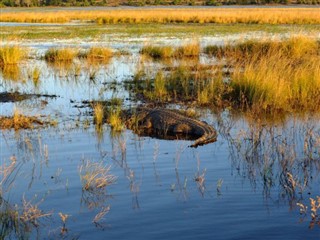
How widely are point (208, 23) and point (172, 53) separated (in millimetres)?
22087

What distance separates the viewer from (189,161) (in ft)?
29.0

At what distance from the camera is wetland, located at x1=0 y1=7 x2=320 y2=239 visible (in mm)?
6387

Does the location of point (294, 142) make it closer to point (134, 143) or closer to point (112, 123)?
point (134, 143)

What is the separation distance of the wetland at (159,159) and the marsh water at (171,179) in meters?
0.02

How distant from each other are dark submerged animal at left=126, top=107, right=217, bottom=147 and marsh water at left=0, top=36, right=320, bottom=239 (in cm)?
23

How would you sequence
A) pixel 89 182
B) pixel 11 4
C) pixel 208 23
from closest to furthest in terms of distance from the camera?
1. pixel 89 182
2. pixel 208 23
3. pixel 11 4

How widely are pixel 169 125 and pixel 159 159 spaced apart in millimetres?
1832

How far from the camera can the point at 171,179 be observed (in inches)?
313

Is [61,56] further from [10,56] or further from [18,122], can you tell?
Result: [18,122]

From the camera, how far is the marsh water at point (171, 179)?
6.28m

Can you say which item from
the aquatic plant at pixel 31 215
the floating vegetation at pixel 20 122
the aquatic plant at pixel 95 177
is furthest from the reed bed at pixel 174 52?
the aquatic plant at pixel 31 215

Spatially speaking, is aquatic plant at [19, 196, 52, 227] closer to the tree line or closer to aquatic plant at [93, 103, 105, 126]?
aquatic plant at [93, 103, 105, 126]

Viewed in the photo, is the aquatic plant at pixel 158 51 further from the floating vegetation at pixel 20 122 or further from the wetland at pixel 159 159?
the floating vegetation at pixel 20 122

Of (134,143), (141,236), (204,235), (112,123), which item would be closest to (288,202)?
(204,235)
